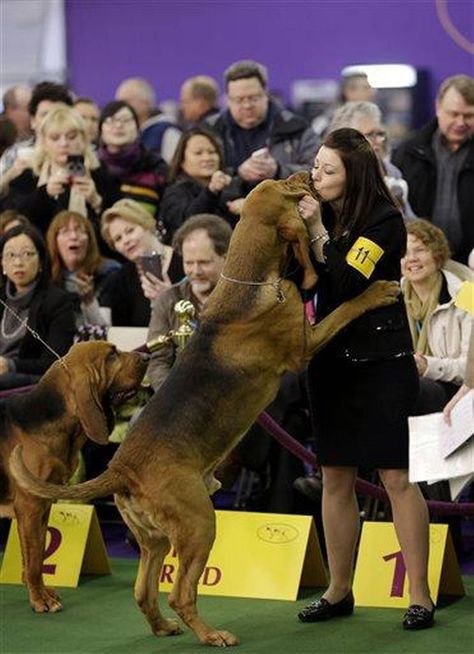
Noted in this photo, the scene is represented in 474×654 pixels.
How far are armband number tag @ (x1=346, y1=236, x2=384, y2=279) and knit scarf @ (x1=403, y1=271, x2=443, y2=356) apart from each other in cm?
203

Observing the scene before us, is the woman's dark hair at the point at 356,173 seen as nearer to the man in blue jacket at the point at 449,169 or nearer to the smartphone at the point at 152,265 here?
the smartphone at the point at 152,265

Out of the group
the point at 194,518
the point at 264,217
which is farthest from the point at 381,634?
the point at 264,217

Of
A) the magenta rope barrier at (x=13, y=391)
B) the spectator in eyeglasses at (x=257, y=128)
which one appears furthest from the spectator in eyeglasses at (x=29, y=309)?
the spectator in eyeglasses at (x=257, y=128)

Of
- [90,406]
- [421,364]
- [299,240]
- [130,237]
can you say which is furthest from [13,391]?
[299,240]

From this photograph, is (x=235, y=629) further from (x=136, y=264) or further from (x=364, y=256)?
(x=136, y=264)

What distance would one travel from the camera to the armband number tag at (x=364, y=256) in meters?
5.41

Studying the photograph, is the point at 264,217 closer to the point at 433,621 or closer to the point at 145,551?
the point at 145,551

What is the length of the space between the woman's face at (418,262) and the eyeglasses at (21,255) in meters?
2.06

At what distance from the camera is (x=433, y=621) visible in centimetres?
584

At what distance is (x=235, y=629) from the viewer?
5941 mm

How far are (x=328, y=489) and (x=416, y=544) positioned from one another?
0.39m

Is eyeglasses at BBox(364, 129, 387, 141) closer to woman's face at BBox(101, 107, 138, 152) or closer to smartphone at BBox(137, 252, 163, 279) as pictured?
smartphone at BBox(137, 252, 163, 279)

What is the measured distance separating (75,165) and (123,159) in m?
0.52

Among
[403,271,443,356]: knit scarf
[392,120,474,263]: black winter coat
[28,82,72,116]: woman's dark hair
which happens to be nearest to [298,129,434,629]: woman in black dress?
[403,271,443,356]: knit scarf
